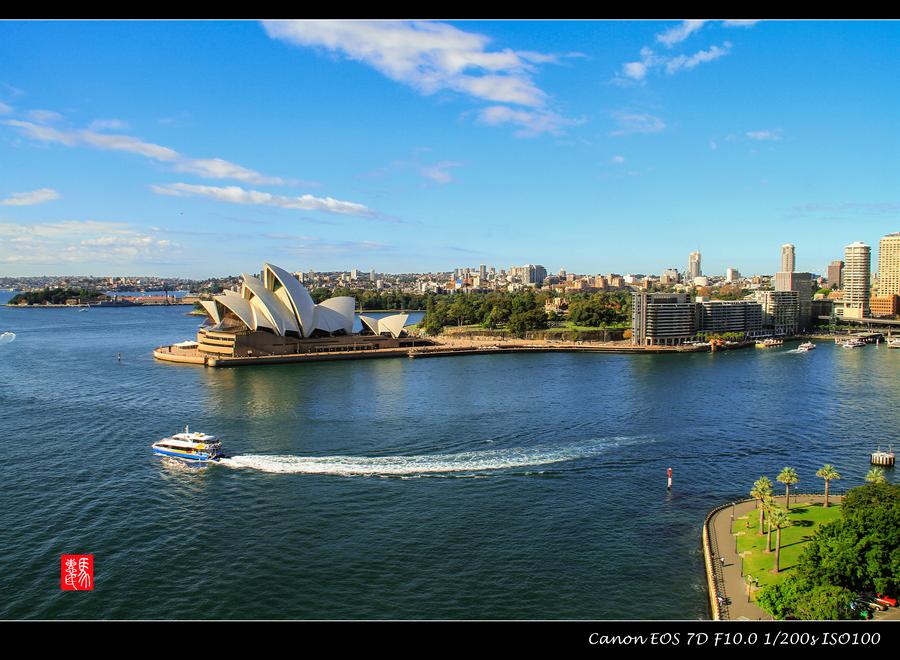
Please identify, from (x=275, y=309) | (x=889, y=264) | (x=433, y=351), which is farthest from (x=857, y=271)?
(x=275, y=309)

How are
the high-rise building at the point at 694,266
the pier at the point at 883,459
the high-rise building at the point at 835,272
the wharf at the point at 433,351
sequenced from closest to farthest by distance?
1. the pier at the point at 883,459
2. the wharf at the point at 433,351
3. the high-rise building at the point at 835,272
4. the high-rise building at the point at 694,266

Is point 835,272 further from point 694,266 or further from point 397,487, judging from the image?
point 397,487

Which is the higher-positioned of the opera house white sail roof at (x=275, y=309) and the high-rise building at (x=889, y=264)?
the high-rise building at (x=889, y=264)

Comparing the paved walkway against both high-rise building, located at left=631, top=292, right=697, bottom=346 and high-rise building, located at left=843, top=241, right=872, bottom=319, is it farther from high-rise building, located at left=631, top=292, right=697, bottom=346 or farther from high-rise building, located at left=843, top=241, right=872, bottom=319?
Answer: high-rise building, located at left=843, top=241, right=872, bottom=319

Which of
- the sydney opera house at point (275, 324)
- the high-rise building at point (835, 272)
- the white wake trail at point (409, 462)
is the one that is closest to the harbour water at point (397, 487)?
the white wake trail at point (409, 462)

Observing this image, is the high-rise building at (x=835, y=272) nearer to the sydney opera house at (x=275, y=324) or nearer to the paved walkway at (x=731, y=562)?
the sydney opera house at (x=275, y=324)

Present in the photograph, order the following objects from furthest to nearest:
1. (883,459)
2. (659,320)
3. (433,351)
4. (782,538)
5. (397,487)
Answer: (659,320), (433,351), (883,459), (397,487), (782,538)

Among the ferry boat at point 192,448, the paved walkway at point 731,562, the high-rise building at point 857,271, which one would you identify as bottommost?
the paved walkway at point 731,562
